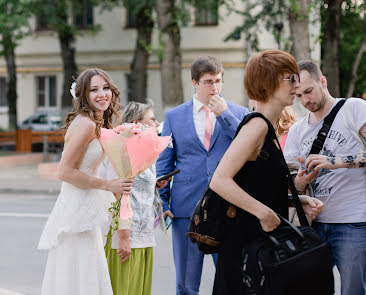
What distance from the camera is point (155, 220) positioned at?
4691 mm

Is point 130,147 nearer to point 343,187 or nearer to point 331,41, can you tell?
point 343,187

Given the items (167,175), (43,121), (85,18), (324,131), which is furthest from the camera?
(85,18)

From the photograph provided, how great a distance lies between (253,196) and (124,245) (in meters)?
1.61

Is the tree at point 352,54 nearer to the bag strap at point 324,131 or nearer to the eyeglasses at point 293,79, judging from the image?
the bag strap at point 324,131

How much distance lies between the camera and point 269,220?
9.33 ft

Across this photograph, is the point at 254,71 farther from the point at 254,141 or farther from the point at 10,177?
the point at 10,177

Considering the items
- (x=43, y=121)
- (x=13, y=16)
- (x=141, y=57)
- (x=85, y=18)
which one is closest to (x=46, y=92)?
(x=85, y=18)

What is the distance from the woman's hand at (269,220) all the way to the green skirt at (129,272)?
1.72 m

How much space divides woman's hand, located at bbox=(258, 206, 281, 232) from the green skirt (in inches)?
67.9

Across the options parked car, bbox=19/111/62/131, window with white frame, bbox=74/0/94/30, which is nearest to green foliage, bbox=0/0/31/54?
parked car, bbox=19/111/62/131

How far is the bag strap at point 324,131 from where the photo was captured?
12.3ft

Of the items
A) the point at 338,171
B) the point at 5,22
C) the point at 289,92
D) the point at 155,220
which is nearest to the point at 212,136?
the point at 155,220

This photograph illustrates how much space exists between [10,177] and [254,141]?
16629 millimetres

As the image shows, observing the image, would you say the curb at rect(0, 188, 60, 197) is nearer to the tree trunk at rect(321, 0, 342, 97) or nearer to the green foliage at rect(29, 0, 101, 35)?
the tree trunk at rect(321, 0, 342, 97)
